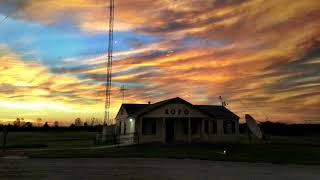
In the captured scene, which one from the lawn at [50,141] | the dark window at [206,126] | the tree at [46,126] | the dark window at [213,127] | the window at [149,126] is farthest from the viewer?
the tree at [46,126]

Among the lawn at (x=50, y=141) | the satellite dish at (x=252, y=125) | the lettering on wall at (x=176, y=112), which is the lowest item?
the lawn at (x=50, y=141)

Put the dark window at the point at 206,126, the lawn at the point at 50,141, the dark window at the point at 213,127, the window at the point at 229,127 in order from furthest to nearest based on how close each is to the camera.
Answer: the window at the point at 229,127, the dark window at the point at 213,127, the dark window at the point at 206,126, the lawn at the point at 50,141

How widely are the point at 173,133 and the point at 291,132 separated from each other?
130 ft

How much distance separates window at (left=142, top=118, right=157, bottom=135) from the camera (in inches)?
1975

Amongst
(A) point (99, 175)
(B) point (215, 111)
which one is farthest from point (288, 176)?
(B) point (215, 111)

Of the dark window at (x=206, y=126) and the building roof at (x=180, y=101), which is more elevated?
the building roof at (x=180, y=101)

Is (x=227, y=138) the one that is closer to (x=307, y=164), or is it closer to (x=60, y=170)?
(x=307, y=164)

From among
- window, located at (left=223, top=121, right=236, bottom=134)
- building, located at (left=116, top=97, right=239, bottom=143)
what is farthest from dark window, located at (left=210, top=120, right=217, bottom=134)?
window, located at (left=223, top=121, right=236, bottom=134)

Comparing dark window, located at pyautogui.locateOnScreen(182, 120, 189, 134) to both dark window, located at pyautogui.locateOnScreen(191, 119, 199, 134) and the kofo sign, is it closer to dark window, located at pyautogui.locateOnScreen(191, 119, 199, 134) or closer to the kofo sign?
dark window, located at pyautogui.locateOnScreen(191, 119, 199, 134)

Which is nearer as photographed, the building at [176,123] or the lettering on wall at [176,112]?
the building at [176,123]

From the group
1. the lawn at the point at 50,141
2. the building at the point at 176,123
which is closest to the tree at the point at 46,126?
the lawn at the point at 50,141

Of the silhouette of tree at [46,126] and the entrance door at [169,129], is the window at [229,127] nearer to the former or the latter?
the entrance door at [169,129]

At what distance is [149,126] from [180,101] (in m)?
4.36

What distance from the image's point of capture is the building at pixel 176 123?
4944 cm
